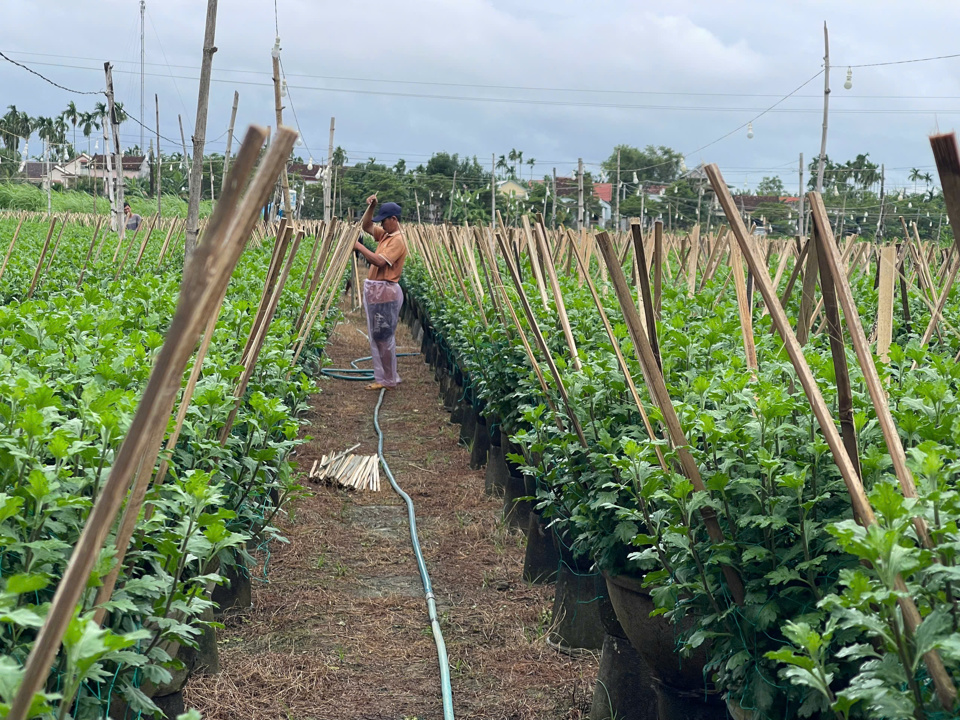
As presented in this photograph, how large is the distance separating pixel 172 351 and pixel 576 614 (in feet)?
12.7

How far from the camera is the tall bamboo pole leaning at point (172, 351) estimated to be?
113 centimetres

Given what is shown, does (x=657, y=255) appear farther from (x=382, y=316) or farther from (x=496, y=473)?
(x=382, y=316)

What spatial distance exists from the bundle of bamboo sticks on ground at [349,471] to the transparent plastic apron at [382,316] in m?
3.34

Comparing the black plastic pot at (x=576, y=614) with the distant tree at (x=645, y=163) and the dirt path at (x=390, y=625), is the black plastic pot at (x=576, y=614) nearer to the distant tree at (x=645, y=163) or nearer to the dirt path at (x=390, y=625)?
the dirt path at (x=390, y=625)

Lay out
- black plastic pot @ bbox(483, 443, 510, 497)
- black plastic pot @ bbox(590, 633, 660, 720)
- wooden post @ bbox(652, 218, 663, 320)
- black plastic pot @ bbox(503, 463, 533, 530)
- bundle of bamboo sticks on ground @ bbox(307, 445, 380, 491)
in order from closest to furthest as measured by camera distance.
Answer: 1. black plastic pot @ bbox(590, 633, 660, 720)
2. wooden post @ bbox(652, 218, 663, 320)
3. black plastic pot @ bbox(503, 463, 533, 530)
4. black plastic pot @ bbox(483, 443, 510, 497)
5. bundle of bamboo sticks on ground @ bbox(307, 445, 380, 491)

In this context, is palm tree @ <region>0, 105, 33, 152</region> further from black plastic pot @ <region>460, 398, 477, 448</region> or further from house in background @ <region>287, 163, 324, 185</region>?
black plastic pot @ <region>460, 398, 477, 448</region>

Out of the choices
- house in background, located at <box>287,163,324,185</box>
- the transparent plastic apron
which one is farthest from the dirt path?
house in background, located at <box>287,163,324,185</box>

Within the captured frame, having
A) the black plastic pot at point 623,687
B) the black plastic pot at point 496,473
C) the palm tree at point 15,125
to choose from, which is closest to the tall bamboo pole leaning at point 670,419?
the black plastic pot at point 623,687

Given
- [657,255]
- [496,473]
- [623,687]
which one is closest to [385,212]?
[496,473]

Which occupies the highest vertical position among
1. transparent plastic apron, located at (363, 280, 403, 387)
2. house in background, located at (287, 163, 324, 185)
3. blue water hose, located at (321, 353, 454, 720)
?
house in background, located at (287, 163, 324, 185)

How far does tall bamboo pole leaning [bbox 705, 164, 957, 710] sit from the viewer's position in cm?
177

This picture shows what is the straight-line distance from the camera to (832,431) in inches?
84.5

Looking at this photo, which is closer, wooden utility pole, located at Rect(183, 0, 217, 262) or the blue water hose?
the blue water hose

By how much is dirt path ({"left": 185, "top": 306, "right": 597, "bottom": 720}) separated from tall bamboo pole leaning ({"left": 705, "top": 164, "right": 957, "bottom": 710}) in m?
2.51
